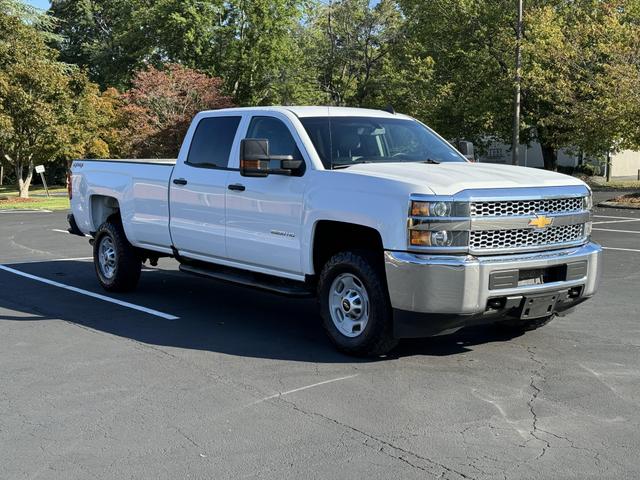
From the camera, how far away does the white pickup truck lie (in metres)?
5.33

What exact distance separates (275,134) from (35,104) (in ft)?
84.9

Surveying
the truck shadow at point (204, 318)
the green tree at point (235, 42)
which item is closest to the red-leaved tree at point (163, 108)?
the green tree at point (235, 42)

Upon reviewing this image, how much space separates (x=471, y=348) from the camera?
6309 mm

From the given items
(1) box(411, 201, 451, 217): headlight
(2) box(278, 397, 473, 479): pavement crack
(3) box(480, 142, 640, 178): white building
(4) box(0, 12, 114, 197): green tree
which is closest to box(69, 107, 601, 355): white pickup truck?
(1) box(411, 201, 451, 217): headlight

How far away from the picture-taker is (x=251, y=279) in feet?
22.9

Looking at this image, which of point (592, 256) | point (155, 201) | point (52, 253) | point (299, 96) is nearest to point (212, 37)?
point (299, 96)

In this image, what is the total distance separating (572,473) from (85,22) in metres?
61.4

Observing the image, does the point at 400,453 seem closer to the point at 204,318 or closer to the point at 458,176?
the point at 458,176

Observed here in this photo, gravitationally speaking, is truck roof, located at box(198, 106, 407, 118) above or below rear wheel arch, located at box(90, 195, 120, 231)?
above

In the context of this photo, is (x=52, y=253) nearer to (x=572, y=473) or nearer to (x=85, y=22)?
(x=572, y=473)

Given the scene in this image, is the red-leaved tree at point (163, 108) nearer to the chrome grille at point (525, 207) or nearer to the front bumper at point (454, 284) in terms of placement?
the chrome grille at point (525, 207)

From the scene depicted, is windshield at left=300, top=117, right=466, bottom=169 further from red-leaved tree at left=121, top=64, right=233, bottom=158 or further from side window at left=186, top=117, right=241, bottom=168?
red-leaved tree at left=121, top=64, right=233, bottom=158

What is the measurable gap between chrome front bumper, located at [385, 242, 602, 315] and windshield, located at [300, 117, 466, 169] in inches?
55.0

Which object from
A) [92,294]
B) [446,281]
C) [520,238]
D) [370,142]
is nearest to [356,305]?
[446,281]
